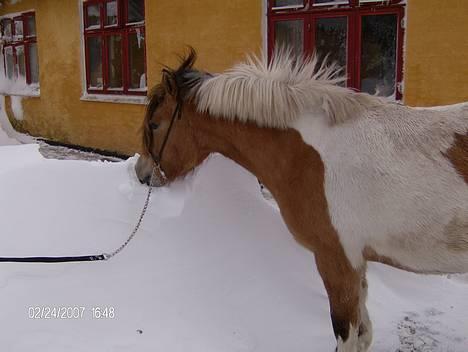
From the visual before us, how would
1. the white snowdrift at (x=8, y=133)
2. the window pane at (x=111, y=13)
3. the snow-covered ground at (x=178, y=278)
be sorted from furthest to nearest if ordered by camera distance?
the white snowdrift at (x=8, y=133) < the window pane at (x=111, y=13) < the snow-covered ground at (x=178, y=278)

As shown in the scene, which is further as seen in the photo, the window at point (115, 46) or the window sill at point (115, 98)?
the window at point (115, 46)

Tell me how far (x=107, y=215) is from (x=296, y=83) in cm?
167

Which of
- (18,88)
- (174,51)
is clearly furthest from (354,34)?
(18,88)

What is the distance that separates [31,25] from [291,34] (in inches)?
319

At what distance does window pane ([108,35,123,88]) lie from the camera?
9258 millimetres

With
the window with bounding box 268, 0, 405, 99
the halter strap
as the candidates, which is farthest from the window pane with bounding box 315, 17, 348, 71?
the halter strap

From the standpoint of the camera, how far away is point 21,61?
510 inches

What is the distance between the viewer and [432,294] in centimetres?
382

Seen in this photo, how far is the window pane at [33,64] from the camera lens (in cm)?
1221

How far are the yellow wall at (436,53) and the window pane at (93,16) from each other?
6216 mm

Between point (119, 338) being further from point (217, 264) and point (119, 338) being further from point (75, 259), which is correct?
point (217, 264)

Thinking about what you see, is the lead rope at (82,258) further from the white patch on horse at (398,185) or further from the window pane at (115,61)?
the window pane at (115,61)

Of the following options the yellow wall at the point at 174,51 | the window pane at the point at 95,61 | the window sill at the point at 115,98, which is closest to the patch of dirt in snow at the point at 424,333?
the yellow wall at the point at 174,51

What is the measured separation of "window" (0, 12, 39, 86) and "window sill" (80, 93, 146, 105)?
310 centimetres
